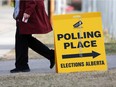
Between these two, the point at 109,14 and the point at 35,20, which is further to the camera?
the point at 109,14

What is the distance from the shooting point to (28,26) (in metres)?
9.52

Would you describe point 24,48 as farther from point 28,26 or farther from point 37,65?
point 37,65

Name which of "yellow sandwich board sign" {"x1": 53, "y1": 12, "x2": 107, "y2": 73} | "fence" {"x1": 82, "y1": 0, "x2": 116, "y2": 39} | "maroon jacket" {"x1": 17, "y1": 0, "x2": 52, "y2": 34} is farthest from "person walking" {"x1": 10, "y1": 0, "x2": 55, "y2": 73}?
"fence" {"x1": 82, "y1": 0, "x2": 116, "y2": 39}

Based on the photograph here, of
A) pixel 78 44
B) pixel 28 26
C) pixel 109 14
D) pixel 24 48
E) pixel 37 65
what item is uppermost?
pixel 28 26

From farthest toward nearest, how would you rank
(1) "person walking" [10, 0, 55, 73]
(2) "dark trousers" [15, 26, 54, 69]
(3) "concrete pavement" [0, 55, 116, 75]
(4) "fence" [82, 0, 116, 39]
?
(4) "fence" [82, 0, 116, 39] → (3) "concrete pavement" [0, 55, 116, 75] → (2) "dark trousers" [15, 26, 54, 69] → (1) "person walking" [10, 0, 55, 73]

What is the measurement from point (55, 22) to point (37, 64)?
180 centimetres

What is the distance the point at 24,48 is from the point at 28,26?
1.47ft

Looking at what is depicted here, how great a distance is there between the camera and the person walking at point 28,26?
9.42 meters

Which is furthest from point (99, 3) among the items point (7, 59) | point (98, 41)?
point (98, 41)

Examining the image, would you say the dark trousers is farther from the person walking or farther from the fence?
the fence

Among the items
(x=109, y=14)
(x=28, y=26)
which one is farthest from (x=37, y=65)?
(x=109, y=14)

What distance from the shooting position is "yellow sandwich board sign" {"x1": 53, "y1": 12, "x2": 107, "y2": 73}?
9.48 meters

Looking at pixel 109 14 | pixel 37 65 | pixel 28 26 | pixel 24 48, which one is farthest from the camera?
pixel 109 14

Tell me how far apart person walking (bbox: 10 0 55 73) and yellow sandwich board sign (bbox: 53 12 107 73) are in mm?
292
